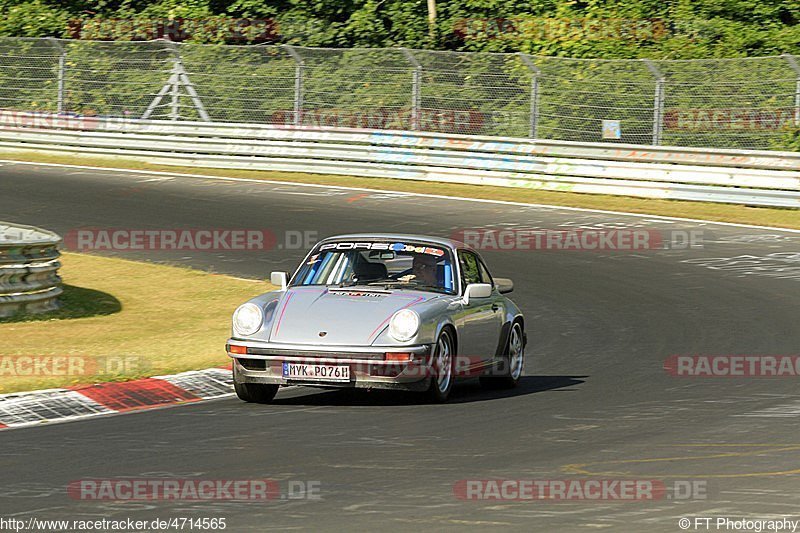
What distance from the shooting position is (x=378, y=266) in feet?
35.6

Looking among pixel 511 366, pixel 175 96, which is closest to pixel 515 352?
pixel 511 366

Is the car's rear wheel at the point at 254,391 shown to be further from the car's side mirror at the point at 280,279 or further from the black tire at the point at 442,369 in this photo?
the black tire at the point at 442,369

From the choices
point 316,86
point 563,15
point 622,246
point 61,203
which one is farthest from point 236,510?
point 563,15

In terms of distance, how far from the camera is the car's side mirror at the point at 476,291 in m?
10.4

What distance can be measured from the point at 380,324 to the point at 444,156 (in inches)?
640

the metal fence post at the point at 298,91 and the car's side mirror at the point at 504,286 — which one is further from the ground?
the metal fence post at the point at 298,91

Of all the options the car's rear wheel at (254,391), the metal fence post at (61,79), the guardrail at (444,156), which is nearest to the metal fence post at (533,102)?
the guardrail at (444,156)

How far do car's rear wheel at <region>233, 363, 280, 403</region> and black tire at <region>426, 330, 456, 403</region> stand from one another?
1.16 metres

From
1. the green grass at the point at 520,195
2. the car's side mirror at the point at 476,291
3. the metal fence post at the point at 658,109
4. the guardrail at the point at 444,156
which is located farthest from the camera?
the metal fence post at the point at 658,109

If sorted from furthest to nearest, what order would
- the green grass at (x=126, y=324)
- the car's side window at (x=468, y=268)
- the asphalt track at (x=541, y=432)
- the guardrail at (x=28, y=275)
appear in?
the guardrail at (x=28, y=275)
the green grass at (x=126, y=324)
the car's side window at (x=468, y=268)
the asphalt track at (x=541, y=432)

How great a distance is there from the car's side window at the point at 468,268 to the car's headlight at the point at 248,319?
1.81 meters

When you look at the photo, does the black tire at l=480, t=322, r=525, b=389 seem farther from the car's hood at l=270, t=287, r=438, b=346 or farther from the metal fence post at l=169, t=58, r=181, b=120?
the metal fence post at l=169, t=58, r=181, b=120

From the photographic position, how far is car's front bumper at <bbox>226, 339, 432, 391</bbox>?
31.0 feet

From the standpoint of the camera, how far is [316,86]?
27.2 meters
